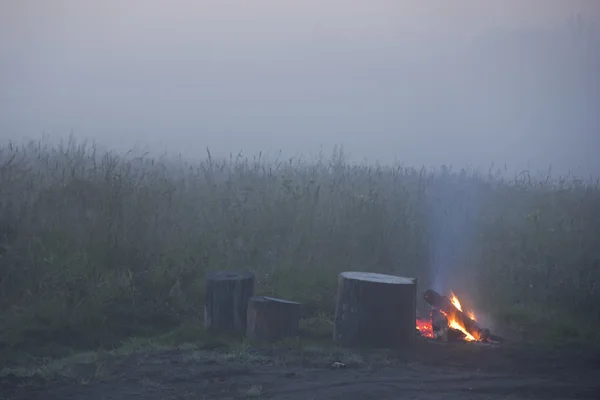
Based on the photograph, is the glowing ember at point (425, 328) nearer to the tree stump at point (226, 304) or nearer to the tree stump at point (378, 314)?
the tree stump at point (378, 314)

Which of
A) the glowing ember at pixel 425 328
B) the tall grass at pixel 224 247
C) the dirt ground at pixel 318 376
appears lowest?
the dirt ground at pixel 318 376

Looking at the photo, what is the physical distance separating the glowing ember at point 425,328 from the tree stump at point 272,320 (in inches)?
62.2

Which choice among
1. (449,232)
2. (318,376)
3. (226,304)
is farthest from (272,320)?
(449,232)

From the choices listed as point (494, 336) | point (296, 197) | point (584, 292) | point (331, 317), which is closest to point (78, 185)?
point (296, 197)

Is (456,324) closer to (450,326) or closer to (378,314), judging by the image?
(450,326)

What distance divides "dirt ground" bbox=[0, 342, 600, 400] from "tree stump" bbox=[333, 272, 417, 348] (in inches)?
9.9

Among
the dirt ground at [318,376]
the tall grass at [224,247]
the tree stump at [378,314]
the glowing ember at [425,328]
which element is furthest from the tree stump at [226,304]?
the glowing ember at [425,328]

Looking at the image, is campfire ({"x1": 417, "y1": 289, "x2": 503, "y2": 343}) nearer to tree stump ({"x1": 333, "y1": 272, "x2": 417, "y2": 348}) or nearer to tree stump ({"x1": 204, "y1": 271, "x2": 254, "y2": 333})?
tree stump ({"x1": 333, "y1": 272, "x2": 417, "y2": 348})

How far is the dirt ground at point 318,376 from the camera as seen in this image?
5.20 m

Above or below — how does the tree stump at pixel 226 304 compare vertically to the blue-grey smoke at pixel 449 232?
below

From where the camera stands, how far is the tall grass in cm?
792

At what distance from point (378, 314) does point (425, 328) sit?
126 centimetres

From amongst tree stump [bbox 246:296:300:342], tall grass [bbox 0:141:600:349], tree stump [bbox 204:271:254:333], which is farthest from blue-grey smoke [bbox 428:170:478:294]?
tree stump [bbox 204:271:254:333]

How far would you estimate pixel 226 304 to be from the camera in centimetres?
734
